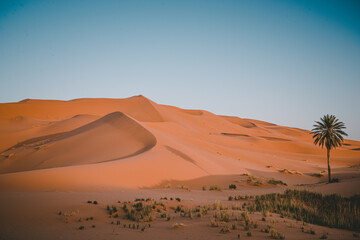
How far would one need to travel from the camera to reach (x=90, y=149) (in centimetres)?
2620

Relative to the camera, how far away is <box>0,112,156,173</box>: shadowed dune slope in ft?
79.1

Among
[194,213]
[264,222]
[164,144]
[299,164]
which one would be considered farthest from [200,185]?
[299,164]

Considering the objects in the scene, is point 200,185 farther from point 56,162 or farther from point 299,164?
point 299,164

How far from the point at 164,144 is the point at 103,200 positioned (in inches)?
642

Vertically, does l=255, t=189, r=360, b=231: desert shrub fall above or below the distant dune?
below

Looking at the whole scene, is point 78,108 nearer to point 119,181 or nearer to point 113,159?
point 113,159

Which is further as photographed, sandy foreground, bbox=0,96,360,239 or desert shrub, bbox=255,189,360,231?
desert shrub, bbox=255,189,360,231

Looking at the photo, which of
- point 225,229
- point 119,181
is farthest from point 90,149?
point 225,229

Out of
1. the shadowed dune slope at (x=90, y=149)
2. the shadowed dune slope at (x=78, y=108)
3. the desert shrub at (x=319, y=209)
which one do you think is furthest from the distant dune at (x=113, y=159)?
the shadowed dune slope at (x=78, y=108)

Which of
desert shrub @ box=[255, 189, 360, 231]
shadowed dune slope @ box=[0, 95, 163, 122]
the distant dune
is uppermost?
shadowed dune slope @ box=[0, 95, 163, 122]

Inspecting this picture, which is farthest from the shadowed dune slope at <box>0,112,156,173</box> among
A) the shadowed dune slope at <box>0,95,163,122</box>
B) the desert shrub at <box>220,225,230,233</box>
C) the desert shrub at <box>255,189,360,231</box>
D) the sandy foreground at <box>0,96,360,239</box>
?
the shadowed dune slope at <box>0,95,163,122</box>

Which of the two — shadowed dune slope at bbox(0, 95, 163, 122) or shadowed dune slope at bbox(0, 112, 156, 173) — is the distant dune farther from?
shadowed dune slope at bbox(0, 95, 163, 122)

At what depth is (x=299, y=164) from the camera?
40219 millimetres

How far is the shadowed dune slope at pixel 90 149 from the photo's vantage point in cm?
2411
